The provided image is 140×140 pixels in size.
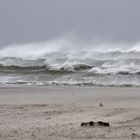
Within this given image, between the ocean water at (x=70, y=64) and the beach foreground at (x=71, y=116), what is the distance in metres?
2.64

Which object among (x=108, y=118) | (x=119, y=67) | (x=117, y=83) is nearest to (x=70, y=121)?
(x=108, y=118)

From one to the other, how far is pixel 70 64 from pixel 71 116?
10.2 m

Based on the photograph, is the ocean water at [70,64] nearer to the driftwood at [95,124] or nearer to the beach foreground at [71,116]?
the beach foreground at [71,116]

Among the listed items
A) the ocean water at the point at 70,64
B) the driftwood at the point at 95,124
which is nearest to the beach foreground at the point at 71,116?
the driftwood at the point at 95,124

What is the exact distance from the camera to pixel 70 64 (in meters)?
15.7

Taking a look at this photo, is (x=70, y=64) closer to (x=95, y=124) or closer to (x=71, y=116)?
(x=71, y=116)

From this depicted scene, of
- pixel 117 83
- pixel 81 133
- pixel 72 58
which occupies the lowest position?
pixel 81 133

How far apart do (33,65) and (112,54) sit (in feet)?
11.4

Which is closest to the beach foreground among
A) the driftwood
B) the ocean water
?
the driftwood

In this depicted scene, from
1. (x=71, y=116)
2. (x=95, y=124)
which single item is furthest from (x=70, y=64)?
(x=95, y=124)

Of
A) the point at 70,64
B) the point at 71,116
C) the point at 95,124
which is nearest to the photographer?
the point at 95,124

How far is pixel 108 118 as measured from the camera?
5.31 metres

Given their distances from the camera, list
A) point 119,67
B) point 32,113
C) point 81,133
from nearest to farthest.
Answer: point 81,133 < point 32,113 < point 119,67

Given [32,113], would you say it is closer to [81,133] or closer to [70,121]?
[70,121]
